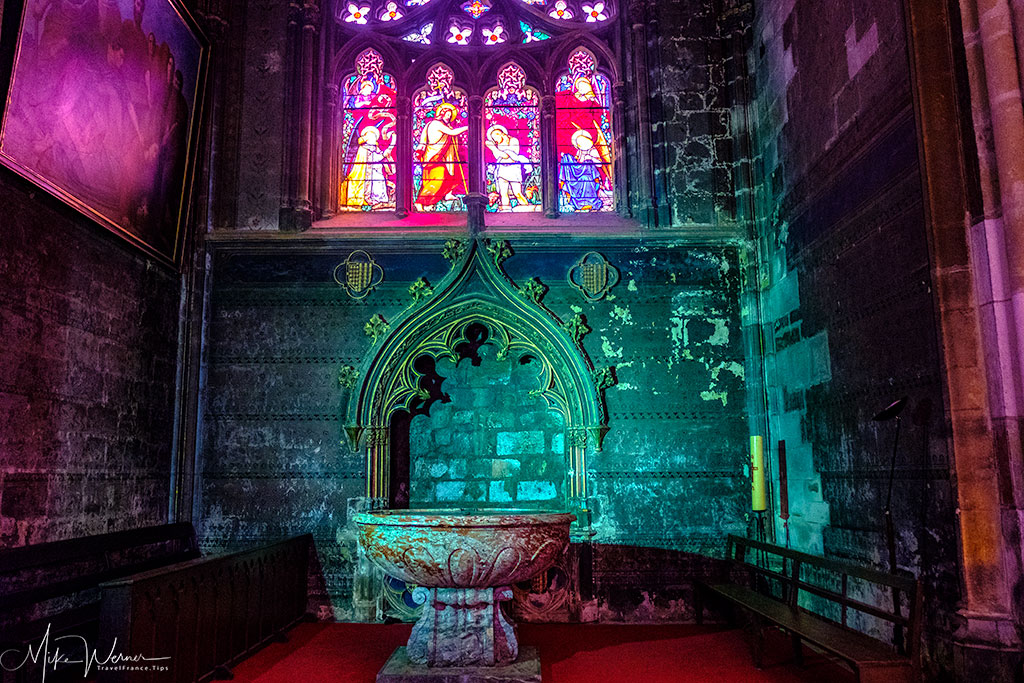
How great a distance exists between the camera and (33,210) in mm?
5273

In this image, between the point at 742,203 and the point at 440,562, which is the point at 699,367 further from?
the point at 440,562

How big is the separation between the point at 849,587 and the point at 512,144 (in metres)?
5.51

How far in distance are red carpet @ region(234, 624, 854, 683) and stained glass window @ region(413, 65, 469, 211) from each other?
14.5 feet

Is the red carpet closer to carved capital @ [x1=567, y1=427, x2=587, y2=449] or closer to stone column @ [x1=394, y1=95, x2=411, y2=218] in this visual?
carved capital @ [x1=567, y1=427, x2=587, y2=449]

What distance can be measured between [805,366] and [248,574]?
4.88 meters

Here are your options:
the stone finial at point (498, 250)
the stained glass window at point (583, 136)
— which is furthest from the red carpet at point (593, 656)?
the stained glass window at point (583, 136)

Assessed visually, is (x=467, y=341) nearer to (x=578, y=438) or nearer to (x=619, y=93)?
(x=578, y=438)

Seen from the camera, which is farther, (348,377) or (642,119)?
(642,119)

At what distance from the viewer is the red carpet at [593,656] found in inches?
202

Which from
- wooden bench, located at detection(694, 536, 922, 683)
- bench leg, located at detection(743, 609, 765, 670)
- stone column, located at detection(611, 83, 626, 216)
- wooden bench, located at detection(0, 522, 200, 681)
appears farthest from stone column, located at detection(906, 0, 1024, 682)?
wooden bench, located at detection(0, 522, 200, 681)

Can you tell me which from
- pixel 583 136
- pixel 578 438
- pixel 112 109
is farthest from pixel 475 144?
pixel 112 109

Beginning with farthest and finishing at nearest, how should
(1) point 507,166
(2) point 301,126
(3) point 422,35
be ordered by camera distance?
(3) point 422,35
(1) point 507,166
(2) point 301,126

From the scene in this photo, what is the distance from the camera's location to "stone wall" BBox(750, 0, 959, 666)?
15.7 feet

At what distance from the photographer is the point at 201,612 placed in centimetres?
505
